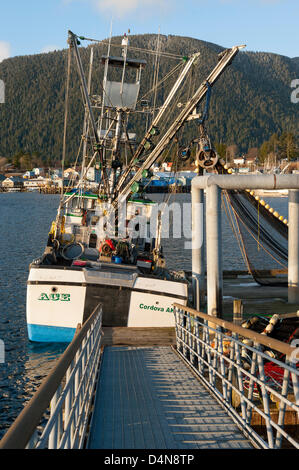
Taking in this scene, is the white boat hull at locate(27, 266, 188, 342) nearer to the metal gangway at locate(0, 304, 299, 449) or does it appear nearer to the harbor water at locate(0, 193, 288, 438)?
the harbor water at locate(0, 193, 288, 438)

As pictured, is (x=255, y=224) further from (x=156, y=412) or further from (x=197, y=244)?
(x=156, y=412)

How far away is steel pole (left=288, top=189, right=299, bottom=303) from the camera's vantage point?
14.9m

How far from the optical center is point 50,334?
14422 millimetres

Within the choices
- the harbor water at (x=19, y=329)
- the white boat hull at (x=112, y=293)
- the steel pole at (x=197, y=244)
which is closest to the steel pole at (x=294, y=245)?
the steel pole at (x=197, y=244)

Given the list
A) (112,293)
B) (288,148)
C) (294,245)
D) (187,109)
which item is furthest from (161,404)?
(288,148)

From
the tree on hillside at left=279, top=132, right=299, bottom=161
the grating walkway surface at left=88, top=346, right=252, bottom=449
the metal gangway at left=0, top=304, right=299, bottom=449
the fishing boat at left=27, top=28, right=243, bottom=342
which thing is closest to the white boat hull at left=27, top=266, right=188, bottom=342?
the fishing boat at left=27, top=28, right=243, bottom=342

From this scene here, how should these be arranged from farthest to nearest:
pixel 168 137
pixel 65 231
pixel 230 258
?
pixel 230 258 < pixel 65 231 < pixel 168 137

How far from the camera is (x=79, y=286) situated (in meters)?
13.7

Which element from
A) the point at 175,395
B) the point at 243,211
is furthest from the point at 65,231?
the point at 175,395

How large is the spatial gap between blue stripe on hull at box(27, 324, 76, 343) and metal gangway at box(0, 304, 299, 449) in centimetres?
545

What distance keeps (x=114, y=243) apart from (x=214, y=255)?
546cm

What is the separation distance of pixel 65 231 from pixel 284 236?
841 centimetres
